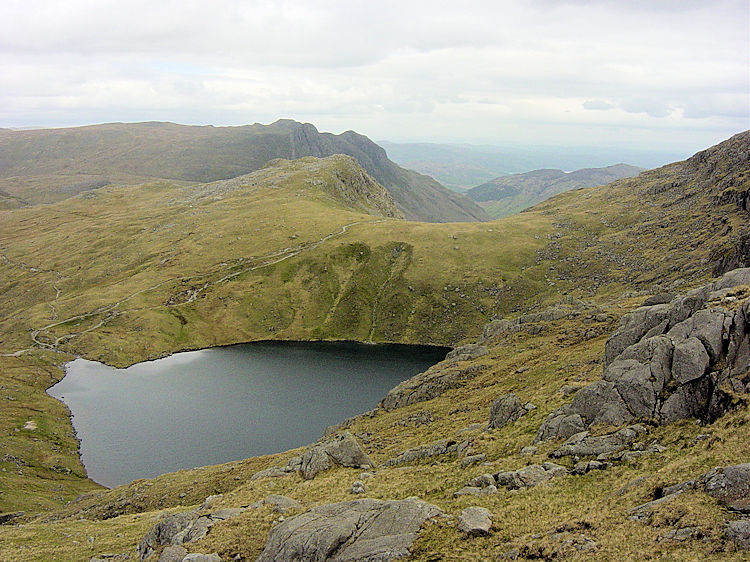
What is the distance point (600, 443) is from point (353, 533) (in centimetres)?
1711

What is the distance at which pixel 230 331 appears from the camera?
488ft

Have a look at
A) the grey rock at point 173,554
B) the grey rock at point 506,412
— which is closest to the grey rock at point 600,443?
the grey rock at point 506,412

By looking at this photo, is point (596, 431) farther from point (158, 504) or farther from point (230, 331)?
point (230, 331)

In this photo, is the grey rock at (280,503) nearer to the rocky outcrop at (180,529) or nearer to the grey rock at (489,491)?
the rocky outcrop at (180,529)

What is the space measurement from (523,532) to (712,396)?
48.6 feet

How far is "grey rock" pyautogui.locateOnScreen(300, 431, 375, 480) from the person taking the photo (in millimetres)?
42719

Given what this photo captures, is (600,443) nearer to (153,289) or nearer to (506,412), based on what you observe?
(506,412)

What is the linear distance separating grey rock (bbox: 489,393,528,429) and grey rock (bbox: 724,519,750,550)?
24.3 meters

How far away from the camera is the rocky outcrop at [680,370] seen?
2756cm

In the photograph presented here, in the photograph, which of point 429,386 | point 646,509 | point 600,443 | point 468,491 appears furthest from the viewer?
point 429,386

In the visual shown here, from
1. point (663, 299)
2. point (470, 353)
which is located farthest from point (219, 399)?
point (663, 299)

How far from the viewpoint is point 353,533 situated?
25906mm

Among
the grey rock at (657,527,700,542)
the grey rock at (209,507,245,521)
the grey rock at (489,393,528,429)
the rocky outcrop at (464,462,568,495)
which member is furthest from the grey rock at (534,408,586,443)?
the grey rock at (209,507,245,521)

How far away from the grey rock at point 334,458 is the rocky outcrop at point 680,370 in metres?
17.2
